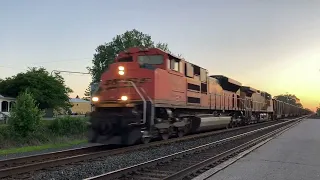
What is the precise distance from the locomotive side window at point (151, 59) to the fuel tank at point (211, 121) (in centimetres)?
477

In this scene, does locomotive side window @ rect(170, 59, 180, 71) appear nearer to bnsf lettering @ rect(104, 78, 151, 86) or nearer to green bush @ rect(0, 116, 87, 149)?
bnsf lettering @ rect(104, 78, 151, 86)

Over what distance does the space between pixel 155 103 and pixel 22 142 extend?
38.8ft

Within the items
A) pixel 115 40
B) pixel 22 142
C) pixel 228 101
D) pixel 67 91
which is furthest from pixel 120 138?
pixel 115 40

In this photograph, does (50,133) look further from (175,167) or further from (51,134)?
(175,167)

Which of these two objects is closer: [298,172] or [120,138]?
[298,172]

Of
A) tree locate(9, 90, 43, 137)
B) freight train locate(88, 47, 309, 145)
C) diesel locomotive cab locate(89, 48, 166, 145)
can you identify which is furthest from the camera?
tree locate(9, 90, 43, 137)

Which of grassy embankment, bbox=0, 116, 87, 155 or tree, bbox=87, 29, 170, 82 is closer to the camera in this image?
grassy embankment, bbox=0, 116, 87, 155

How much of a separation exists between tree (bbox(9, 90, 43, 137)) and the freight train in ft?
31.6

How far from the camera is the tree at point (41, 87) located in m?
Result: 49.6

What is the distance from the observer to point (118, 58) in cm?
1584

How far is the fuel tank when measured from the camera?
18564mm

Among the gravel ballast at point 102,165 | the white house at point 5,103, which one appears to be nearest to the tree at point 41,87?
the white house at point 5,103

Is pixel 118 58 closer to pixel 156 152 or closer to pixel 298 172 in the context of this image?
pixel 156 152

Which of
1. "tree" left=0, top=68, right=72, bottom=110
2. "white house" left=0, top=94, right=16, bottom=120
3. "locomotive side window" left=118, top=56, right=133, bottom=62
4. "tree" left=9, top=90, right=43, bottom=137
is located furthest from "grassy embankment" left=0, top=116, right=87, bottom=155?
"white house" left=0, top=94, right=16, bottom=120
